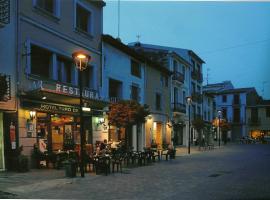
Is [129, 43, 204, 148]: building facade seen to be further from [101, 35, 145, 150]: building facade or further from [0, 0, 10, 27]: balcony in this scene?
[0, 0, 10, 27]: balcony

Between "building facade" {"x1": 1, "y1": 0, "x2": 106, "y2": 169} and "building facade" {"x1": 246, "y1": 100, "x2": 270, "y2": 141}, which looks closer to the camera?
"building facade" {"x1": 1, "y1": 0, "x2": 106, "y2": 169}

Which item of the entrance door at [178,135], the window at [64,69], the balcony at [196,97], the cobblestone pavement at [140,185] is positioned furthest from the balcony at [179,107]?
the cobblestone pavement at [140,185]

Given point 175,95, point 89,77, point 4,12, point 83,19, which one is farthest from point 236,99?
point 4,12

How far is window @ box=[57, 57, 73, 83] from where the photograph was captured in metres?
19.4

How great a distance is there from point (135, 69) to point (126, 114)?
898cm

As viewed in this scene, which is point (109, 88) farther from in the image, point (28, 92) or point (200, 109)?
point (200, 109)

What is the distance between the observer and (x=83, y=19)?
21672mm

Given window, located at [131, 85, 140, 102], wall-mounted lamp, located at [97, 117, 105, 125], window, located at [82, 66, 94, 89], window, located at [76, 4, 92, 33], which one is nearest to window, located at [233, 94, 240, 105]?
window, located at [131, 85, 140, 102]

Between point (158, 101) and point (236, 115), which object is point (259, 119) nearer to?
point (236, 115)

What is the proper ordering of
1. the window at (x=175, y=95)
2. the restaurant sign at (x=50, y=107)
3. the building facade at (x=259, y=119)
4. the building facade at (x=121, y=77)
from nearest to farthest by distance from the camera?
the restaurant sign at (x=50, y=107) → the building facade at (x=121, y=77) → the window at (x=175, y=95) → the building facade at (x=259, y=119)

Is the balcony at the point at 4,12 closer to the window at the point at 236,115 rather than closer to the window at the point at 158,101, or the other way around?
the window at the point at 158,101

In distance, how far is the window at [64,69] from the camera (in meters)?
19.4

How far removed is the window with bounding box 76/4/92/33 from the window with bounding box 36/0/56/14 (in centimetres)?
236

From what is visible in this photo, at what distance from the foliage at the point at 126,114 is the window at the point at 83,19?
458 cm
